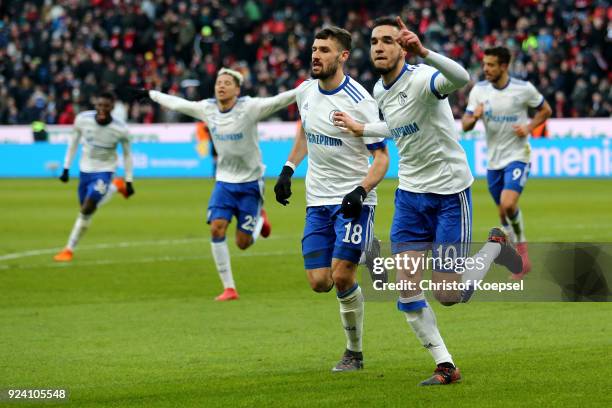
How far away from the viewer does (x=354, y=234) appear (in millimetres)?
8766

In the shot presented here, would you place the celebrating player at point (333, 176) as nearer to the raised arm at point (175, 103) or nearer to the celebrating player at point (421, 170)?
the celebrating player at point (421, 170)

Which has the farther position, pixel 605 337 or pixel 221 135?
pixel 221 135

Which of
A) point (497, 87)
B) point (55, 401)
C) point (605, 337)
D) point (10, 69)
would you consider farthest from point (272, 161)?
point (55, 401)

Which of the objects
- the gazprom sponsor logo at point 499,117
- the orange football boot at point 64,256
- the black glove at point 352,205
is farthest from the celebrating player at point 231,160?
the black glove at point 352,205

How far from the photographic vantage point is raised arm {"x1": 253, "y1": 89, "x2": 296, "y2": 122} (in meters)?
12.0

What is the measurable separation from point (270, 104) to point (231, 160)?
938 millimetres

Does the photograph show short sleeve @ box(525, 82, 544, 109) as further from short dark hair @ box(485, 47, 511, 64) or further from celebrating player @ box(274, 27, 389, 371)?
celebrating player @ box(274, 27, 389, 371)

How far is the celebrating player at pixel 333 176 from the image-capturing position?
8.78 meters

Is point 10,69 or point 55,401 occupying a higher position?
point 10,69

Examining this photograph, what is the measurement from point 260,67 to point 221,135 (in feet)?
81.9

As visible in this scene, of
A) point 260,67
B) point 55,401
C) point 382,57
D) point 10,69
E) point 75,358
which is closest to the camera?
point 55,401

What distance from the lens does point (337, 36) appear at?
8859mm

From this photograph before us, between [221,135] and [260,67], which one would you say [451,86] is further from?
[260,67]

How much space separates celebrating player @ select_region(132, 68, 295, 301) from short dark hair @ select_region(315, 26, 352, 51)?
417cm
